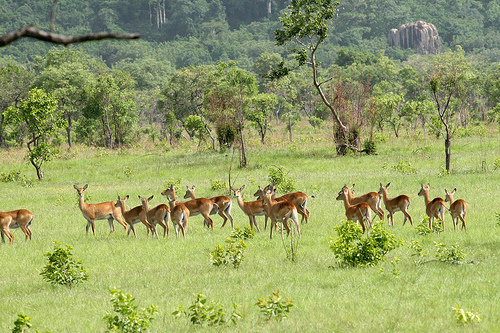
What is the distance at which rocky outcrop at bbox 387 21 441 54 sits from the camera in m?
133

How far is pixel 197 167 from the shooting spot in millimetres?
28891

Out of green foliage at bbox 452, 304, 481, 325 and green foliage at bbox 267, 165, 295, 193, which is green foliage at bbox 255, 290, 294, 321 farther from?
green foliage at bbox 267, 165, 295, 193

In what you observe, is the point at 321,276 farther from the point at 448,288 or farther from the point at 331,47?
the point at 331,47

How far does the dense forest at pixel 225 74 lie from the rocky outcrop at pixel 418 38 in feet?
12.0

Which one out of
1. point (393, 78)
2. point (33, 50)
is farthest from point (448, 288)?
point (33, 50)

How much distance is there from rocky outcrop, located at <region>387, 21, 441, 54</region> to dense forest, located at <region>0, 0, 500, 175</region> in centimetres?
365

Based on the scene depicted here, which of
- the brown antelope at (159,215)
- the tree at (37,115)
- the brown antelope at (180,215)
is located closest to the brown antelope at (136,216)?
the brown antelope at (159,215)

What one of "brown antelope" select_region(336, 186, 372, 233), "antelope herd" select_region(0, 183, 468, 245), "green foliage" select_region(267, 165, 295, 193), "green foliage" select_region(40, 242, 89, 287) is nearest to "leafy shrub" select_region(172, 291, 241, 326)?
"green foliage" select_region(40, 242, 89, 287)

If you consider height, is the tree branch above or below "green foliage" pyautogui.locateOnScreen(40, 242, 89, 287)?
above

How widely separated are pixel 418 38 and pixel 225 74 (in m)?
103

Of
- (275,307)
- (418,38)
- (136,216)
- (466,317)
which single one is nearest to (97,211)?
(136,216)

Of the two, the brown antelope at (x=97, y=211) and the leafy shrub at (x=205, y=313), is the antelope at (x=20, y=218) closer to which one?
the brown antelope at (x=97, y=211)

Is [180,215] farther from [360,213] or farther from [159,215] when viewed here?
[360,213]

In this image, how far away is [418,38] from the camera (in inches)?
5241
